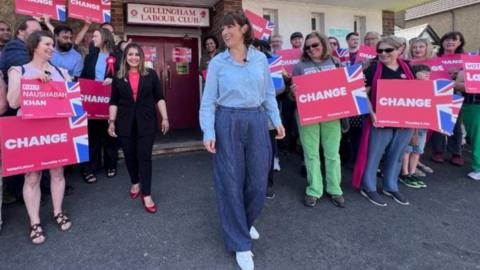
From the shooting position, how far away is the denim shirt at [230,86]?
2.35 meters

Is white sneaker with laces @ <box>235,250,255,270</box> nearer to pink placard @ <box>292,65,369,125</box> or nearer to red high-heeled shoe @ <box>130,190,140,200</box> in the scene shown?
pink placard @ <box>292,65,369,125</box>

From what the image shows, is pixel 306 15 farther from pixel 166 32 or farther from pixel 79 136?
pixel 79 136

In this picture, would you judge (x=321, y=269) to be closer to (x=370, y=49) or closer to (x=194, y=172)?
(x=194, y=172)

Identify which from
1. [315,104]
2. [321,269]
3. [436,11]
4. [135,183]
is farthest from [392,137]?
[436,11]

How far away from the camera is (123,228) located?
10.1 ft

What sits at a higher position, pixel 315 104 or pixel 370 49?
pixel 370 49

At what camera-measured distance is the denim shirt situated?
2354 mm

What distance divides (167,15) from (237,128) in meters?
5.13

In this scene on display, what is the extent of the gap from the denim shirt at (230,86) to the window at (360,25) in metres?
6.60

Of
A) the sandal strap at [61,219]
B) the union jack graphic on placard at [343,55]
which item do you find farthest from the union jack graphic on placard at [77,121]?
the union jack graphic on placard at [343,55]

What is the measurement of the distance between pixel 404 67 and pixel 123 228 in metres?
3.47

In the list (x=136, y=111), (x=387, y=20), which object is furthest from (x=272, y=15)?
(x=136, y=111)

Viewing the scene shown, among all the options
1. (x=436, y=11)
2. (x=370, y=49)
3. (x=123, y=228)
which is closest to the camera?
(x=123, y=228)

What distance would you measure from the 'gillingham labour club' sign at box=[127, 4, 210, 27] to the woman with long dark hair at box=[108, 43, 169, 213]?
345 centimetres
